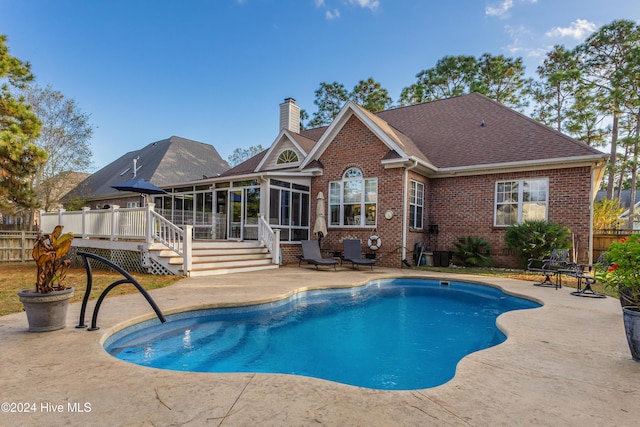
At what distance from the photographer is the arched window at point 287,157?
16.0 meters

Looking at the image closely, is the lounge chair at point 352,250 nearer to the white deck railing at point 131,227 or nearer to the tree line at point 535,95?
the white deck railing at point 131,227

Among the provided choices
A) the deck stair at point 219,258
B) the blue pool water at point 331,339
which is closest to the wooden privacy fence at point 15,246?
the deck stair at point 219,258

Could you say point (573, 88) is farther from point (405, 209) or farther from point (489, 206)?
point (405, 209)

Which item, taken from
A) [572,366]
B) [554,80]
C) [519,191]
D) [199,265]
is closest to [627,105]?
[554,80]

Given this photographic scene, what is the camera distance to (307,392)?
2.54 metres

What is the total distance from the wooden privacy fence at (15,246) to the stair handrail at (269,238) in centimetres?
1050

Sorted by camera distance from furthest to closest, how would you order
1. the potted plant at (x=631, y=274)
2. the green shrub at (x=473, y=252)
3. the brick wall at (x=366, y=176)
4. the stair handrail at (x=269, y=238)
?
the brick wall at (x=366, y=176) → the stair handrail at (x=269, y=238) → the green shrub at (x=473, y=252) → the potted plant at (x=631, y=274)

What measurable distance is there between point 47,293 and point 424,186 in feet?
40.1

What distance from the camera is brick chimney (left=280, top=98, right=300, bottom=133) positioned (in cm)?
1850

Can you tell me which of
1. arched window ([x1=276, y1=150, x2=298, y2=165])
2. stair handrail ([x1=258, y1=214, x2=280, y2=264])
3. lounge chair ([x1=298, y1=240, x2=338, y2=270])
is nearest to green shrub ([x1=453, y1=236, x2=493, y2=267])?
lounge chair ([x1=298, y1=240, x2=338, y2=270])

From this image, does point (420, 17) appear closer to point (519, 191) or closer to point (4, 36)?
point (519, 191)

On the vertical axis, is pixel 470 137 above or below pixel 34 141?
A: below

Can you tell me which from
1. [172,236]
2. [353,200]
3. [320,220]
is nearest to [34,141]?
[172,236]

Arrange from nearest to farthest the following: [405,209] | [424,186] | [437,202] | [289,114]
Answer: [405,209] → [424,186] → [437,202] → [289,114]
